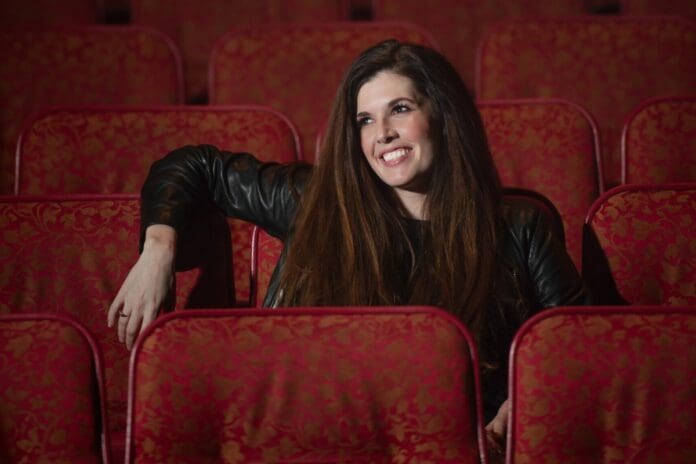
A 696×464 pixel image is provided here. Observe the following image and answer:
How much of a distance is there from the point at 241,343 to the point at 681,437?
0.48 ft

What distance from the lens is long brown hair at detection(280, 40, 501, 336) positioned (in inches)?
16.8

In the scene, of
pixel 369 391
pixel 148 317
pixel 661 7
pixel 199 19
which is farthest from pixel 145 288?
pixel 661 7

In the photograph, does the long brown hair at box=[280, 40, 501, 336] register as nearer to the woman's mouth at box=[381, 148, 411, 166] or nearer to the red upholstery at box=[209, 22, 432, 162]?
the woman's mouth at box=[381, 148, 411, 166]

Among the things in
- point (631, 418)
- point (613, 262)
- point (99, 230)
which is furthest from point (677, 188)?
point (99, 230)

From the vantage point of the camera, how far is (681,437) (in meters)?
0.33

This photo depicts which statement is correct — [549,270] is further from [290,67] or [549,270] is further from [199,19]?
[199,19]

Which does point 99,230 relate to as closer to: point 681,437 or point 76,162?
point 76,162

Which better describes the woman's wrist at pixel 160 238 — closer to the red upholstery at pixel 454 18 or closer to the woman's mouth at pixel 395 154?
the woman's mouth at pixel 395 154

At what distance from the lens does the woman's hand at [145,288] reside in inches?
15.5

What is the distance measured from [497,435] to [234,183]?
0.55 ft

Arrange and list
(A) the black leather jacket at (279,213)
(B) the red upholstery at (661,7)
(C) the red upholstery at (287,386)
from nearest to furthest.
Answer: (C) the red upholstery at (287,386) → (A) the black leather jacket at (279,213) → (B) the red upholstery at (661,7)

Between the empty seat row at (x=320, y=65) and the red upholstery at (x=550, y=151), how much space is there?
6 cm

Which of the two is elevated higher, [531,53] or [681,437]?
[531,53]

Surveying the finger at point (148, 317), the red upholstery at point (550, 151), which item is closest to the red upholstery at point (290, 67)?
the red upholstery at point (550, 151)
